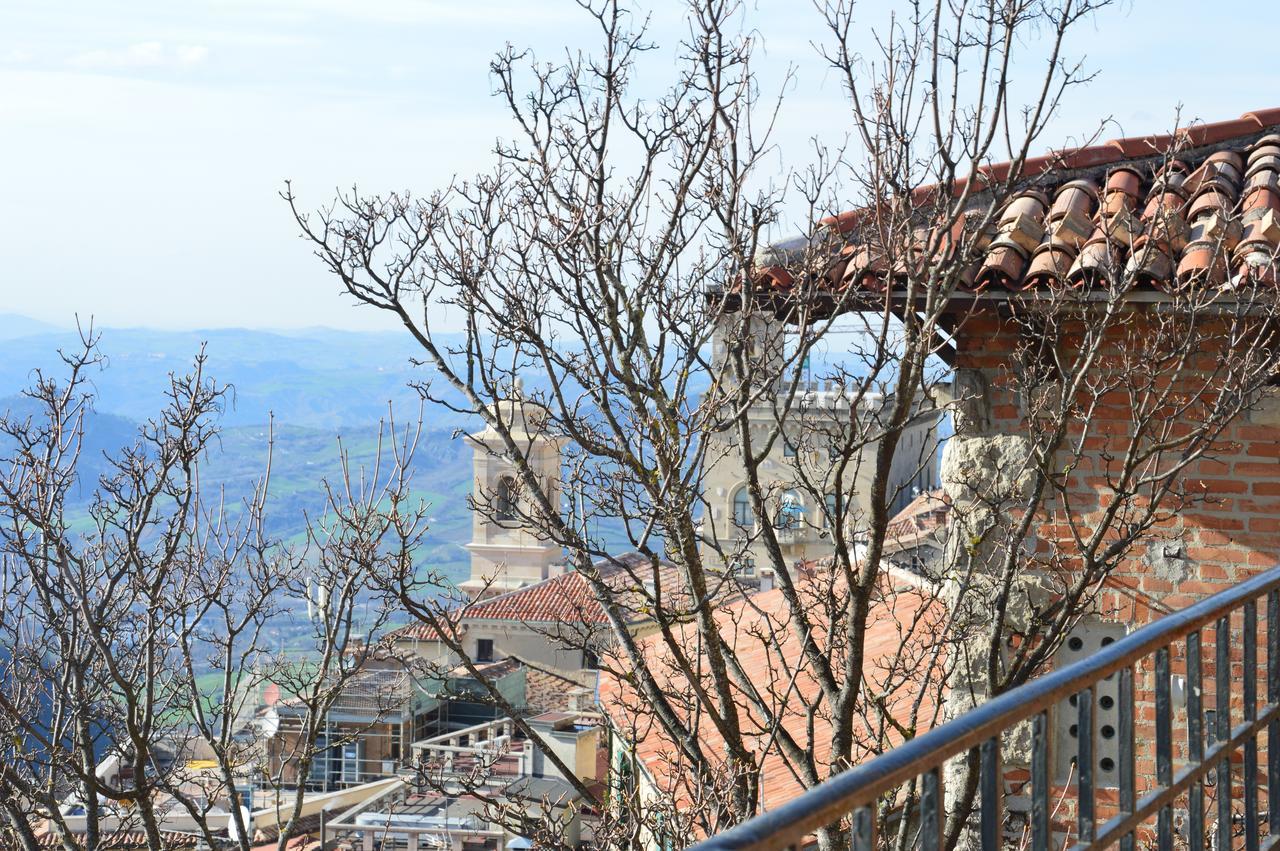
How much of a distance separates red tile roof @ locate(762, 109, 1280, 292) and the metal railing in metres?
2.85

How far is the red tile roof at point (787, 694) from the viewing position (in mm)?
6391

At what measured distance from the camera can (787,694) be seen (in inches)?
234

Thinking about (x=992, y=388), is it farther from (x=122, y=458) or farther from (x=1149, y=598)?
(x=122, y=458)

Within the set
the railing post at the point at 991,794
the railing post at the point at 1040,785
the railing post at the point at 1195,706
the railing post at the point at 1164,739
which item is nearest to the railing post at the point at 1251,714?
the railing post at the point at 1195,706

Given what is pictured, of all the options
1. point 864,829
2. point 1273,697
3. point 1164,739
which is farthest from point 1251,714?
point 864,829

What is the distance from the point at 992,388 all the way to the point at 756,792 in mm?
2008

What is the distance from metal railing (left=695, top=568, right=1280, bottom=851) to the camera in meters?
1.57

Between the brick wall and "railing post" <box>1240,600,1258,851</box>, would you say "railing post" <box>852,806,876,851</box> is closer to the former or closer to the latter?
"railing post" <box>1240,600,1258,851</box>

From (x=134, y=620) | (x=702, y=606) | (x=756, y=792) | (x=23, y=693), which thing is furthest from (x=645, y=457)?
(x=23, y=693)

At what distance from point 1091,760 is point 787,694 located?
3.65 metres

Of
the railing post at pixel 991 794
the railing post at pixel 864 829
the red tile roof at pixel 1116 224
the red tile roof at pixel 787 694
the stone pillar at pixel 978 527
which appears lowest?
the red tile roof at pixel 787 694

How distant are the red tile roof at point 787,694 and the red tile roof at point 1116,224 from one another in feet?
4.84

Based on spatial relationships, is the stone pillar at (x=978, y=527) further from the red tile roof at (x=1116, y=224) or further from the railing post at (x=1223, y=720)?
the railing post at (x=1223, y=720)

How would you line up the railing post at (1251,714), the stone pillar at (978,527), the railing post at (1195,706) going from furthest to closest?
the stone pillar at (978,527), the railing post at (1251,714), the railing post at (1195,706)
